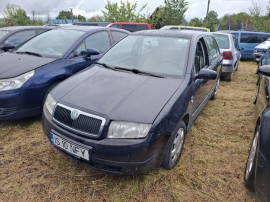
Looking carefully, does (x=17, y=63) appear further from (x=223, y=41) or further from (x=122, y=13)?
(x=122, y=13)

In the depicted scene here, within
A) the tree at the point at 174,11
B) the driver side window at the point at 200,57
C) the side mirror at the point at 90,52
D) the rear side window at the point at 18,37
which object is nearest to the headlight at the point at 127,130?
the driver side window at the point at 200,57

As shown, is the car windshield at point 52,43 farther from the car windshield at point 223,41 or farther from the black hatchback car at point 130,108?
the car windshield at point 223,41

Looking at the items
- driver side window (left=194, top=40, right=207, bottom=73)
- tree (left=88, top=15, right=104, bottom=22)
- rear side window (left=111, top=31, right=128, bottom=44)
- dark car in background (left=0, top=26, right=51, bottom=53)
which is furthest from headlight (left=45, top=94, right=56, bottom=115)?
tree (left=88, top=15, right=104, bottom=22)

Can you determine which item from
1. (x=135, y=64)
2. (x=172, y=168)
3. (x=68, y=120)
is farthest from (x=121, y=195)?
(x=135, y=64)

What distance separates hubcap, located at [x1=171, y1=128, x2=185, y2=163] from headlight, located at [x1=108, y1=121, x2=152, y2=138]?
0.64 metres

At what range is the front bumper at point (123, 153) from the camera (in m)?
1.88

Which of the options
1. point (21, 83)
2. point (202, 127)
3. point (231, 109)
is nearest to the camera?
point (21, 83)

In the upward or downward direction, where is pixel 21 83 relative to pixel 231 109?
upward

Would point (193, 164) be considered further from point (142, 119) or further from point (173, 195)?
point (142, 119)

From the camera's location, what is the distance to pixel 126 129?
1.92 m

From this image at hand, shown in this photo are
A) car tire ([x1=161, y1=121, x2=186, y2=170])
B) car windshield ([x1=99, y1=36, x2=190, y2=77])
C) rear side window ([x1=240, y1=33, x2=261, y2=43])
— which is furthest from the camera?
rear side window ([x1=240, y1=33, x2=261, y2=43])

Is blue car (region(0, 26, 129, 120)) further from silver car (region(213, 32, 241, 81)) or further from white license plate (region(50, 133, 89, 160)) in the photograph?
silver car (region(213, 32, 241, 81))

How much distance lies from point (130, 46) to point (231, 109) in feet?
8.82

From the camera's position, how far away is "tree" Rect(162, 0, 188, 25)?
2127 cm
